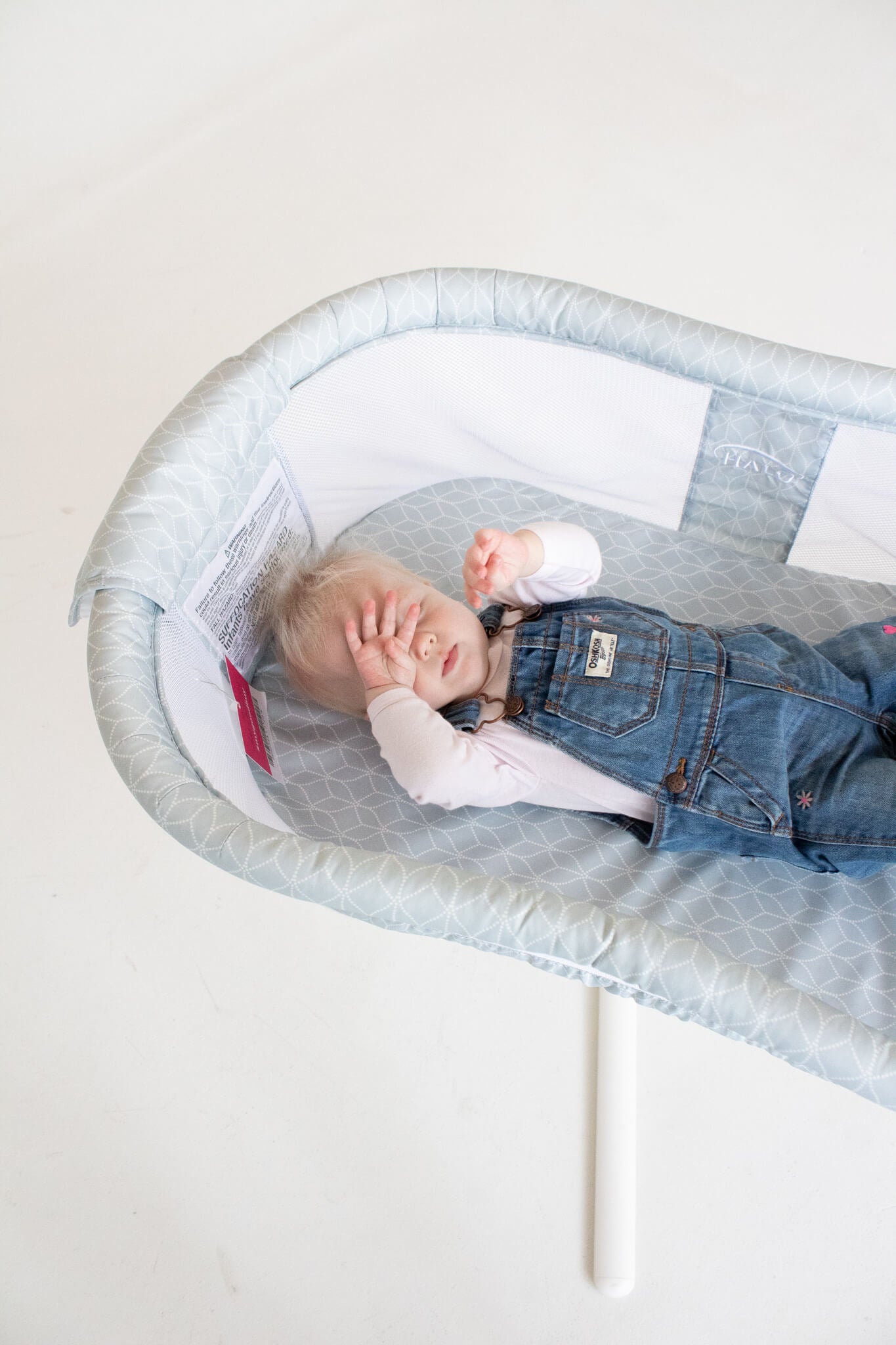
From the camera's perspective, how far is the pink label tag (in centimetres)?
103

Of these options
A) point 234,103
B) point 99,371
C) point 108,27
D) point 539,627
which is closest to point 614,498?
point 539,627

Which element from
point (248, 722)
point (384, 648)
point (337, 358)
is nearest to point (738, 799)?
point (384, 648)

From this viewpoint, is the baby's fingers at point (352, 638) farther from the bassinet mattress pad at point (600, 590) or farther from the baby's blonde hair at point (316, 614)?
the bassinet mattress pad at point (600, 590)

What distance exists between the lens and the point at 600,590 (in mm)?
1216

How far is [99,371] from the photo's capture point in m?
1.73

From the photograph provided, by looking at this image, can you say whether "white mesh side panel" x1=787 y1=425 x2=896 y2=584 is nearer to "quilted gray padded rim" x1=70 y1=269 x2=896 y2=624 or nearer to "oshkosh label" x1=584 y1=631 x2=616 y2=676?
"quilted gray padded rim" x1=70 y1=269 x2=896 y2=624

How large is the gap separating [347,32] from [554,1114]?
2.11m

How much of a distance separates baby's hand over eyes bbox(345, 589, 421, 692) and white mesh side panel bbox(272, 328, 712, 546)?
0.20 meters

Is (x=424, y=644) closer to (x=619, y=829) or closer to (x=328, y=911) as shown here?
(x=619, y=829)

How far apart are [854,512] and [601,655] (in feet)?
1.16

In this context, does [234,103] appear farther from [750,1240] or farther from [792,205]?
[750,1240]

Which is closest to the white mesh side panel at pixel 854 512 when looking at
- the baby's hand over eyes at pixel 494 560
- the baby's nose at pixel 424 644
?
the baby's hand over eyes at pixel 494 560

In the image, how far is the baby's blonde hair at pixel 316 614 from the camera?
106 cm

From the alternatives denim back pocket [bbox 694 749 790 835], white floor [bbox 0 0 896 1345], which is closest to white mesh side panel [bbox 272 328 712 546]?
denim back pocket [bbox 694 749 790 835]
